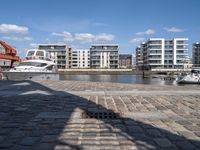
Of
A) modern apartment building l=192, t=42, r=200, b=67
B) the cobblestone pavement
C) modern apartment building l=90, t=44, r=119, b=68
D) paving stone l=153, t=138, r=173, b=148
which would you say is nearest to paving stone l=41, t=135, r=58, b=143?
the cobblestone pavement

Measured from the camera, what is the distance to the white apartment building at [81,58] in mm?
143750

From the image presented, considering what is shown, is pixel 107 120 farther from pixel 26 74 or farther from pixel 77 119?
pixel 26 74

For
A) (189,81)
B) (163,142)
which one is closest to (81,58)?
(189,81)

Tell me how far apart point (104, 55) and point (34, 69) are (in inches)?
3821

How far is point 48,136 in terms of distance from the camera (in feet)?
15.1

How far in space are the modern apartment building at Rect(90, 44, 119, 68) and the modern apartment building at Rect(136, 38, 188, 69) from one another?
15.9 meters

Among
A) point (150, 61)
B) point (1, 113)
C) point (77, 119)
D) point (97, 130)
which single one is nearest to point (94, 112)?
point (77, 119)

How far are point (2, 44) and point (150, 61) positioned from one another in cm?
9632

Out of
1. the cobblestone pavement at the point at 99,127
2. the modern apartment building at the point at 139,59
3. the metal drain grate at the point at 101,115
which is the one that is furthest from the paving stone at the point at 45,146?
the modern apartment building at the point at 139,59

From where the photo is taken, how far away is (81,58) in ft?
472

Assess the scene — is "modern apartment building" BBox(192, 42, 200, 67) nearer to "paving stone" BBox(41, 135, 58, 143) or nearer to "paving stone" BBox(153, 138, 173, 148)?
"paving stone" BBox(153, 138, 173, 148)

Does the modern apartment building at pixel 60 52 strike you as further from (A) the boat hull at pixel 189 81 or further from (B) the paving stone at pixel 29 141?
(B) the paving stone at pixel 29 141

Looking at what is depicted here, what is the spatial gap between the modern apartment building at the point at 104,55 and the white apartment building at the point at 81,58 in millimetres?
7360

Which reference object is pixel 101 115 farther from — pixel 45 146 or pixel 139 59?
pixel 139 59
